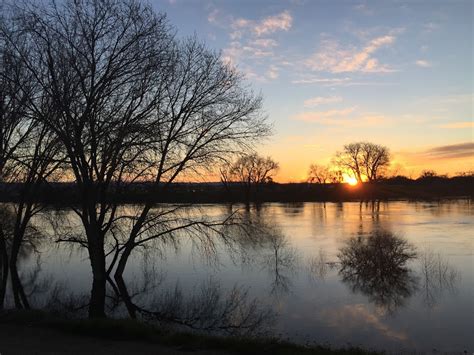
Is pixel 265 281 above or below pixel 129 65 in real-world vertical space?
below

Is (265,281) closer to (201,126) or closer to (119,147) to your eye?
(201,126)

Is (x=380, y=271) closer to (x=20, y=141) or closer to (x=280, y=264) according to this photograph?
(x=280, y=264)

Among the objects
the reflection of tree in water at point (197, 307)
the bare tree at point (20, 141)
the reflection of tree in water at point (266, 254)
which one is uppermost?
the bare tree at point (20, 141)

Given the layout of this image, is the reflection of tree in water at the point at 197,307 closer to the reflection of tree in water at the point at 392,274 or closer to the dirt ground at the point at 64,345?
the dirt ground at the point at 64,345

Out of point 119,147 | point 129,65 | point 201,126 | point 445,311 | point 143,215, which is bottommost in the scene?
point 445,311

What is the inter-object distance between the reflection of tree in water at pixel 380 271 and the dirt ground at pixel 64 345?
11517mm

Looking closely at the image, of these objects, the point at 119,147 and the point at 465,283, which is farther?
the point at 465,283

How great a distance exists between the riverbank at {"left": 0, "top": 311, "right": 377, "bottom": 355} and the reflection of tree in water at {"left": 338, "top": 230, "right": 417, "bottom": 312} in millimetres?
10525

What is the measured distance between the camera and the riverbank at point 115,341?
7.39 metres

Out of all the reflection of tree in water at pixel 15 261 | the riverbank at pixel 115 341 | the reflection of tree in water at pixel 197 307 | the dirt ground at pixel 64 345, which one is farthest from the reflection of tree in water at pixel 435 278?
the reflection of tree in water at pixel 15 261

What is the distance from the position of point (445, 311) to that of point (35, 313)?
41.6 ft

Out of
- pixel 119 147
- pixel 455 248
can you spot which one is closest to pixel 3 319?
pixel 119 147

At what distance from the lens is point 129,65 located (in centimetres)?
1265

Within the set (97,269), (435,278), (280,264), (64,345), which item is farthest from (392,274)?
(64,345)
